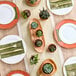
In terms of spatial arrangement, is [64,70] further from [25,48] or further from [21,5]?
[21,5]

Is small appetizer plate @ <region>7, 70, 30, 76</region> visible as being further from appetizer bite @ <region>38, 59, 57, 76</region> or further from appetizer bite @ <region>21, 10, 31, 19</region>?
appetizer bite @ <region>21, 10, 31, 19</region>

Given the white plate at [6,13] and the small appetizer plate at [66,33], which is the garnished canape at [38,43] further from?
the white plate at [6,13]

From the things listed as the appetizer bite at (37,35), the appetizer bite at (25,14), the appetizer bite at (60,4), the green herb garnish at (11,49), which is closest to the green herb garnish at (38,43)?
the appetizer bite at (37,35)

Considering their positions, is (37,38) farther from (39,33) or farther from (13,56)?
(13,56)

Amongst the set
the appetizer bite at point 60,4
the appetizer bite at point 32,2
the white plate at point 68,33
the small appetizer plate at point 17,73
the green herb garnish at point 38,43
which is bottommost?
the small appetizer plate at point 17,73

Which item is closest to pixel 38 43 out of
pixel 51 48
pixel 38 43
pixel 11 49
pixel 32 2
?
pixel 38 43

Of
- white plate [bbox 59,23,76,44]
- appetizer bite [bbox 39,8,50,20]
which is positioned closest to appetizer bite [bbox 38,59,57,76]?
white plate [bbox 59,23,76,44]

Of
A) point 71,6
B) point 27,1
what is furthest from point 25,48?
point 71,6
